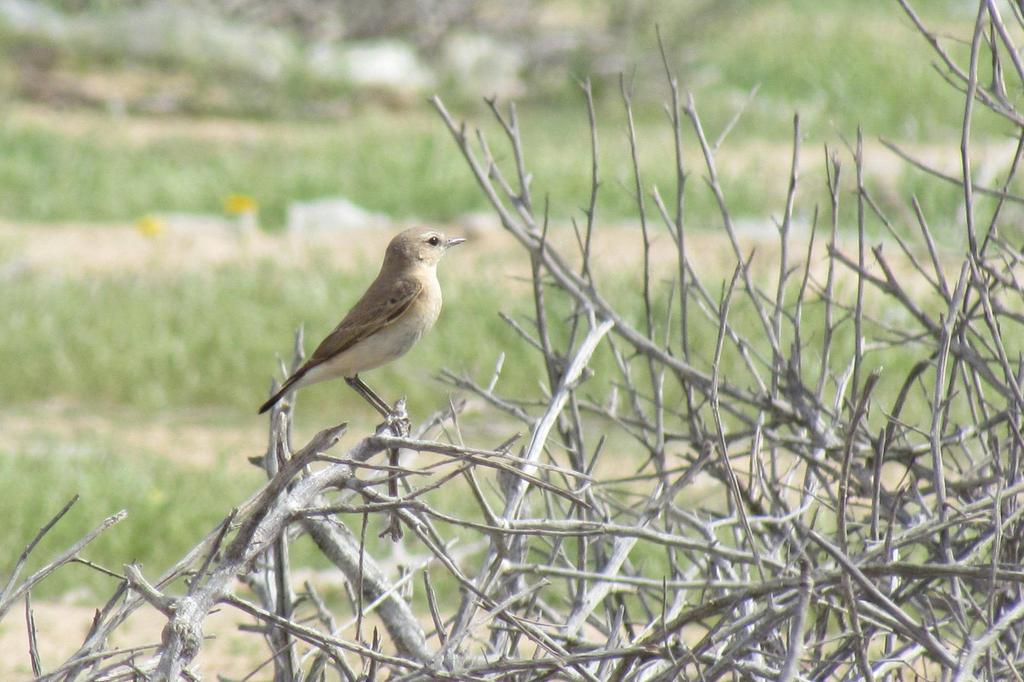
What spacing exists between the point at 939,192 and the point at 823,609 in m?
7.53

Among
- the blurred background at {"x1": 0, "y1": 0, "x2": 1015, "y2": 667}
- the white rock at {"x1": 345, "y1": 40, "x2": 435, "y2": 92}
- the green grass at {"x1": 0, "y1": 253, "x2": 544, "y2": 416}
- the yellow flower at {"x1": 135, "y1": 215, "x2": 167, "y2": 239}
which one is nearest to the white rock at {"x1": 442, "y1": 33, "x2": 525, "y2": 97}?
the blurred background at {"x1": 0, "y1": 0, "x2": 1015, "y2": 667}

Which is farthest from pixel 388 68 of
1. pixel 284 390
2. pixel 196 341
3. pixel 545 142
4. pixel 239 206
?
pixel 284 390

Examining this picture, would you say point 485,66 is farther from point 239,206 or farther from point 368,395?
point 368,395

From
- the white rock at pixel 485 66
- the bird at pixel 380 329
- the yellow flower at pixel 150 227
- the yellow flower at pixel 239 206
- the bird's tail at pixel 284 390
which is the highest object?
the white rock at pixel 485 66

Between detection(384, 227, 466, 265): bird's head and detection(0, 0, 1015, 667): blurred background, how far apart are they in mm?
342

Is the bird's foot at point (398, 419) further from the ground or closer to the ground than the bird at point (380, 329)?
closer to the ground

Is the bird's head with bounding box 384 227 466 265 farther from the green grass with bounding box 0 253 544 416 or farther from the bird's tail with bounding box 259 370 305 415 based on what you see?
the green grass with bounding box 0 253 544 416

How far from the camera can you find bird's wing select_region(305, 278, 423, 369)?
3.42 m

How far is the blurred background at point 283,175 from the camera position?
7.23 meters

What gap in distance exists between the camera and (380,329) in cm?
342

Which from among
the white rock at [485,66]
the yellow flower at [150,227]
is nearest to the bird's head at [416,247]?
the yellow flower at [150,227]

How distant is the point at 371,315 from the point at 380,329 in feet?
0.15

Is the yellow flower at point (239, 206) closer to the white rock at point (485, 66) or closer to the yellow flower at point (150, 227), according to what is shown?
the yellow flower at point (150, 227)

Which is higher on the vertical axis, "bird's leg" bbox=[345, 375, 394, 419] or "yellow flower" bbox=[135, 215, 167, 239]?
"yellow flower" bbox=[135, 215, 167, 239]
